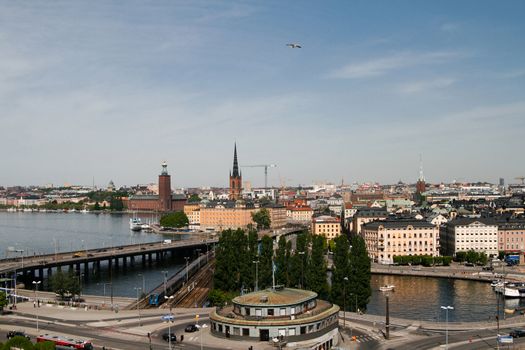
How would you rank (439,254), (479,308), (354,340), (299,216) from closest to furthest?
(354,340)
(479,308)
(439,254)
(299,216)

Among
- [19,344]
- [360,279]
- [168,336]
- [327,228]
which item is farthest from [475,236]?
[19,344]

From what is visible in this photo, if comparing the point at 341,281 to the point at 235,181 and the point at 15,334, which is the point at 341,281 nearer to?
the point at 15,334

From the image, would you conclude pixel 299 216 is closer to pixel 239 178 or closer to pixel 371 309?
pixel 239 178

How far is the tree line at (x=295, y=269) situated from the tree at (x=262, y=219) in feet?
291

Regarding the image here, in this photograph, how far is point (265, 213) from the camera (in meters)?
150

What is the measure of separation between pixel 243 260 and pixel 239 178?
131 metres

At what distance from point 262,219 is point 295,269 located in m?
95.9

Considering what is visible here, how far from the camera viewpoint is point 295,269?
5191 centimetres

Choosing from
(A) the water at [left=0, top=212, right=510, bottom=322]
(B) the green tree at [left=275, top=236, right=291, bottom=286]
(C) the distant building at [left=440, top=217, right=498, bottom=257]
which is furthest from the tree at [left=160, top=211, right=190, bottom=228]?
(B) the green tree at [left=275, top=236, right=291, bottom=286]

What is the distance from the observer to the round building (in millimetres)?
32031

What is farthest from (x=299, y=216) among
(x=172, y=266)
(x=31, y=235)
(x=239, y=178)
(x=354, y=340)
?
(x=354, y=340)

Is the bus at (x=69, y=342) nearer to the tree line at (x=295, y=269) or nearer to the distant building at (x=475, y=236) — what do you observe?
the tree line at (x=295, y=269)

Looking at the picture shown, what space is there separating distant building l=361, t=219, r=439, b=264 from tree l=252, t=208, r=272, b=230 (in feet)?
211

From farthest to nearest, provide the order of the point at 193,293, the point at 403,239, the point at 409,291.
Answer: the point at 403,239 < the point at 409,291 < the point at 193,293
